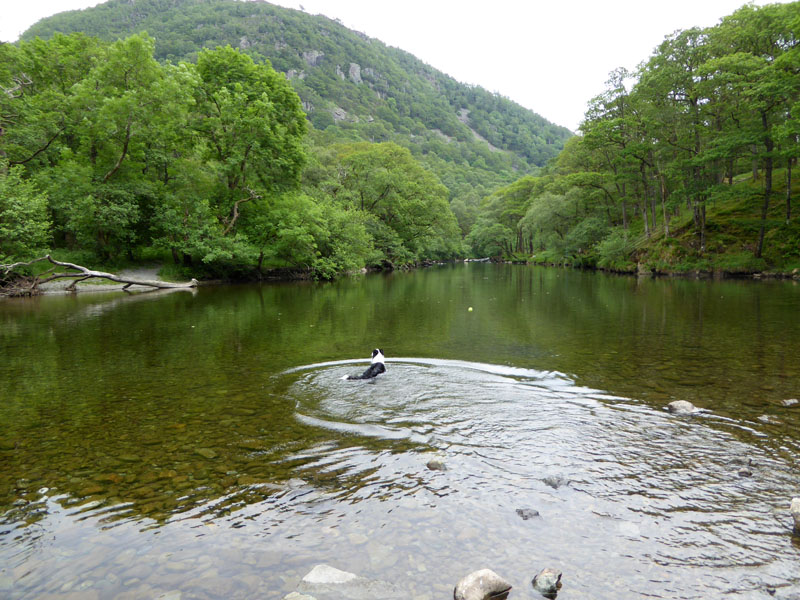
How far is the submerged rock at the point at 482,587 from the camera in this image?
3.40 m

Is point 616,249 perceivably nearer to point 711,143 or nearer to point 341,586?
point 711,143

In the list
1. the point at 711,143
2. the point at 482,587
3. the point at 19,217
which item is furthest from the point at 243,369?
the point at 711,143

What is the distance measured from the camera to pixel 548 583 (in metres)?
3.57

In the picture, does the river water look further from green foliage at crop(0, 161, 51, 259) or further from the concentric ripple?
green foliage at crop(0, 161, 51, 259)

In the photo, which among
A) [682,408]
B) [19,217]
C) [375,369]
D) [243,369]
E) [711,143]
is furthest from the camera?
[711,143]

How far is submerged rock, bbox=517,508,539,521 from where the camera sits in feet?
15.0

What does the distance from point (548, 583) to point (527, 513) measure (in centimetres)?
107

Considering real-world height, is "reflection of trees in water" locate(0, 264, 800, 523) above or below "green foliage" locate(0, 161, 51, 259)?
below

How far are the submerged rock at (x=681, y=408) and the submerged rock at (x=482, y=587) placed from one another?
5.43 metres

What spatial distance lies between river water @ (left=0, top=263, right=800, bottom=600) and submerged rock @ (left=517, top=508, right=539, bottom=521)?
2.1 inches

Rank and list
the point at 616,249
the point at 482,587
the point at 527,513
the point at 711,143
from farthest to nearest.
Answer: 1. the point at 616,249
2. the point at 711,143
3. the point at 527,513
4. the point at 482,587

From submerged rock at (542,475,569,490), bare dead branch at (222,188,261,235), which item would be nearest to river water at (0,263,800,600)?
submerged rock at (542,475,569,490)

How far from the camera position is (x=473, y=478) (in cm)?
546

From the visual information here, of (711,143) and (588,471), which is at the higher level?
(711,143)
